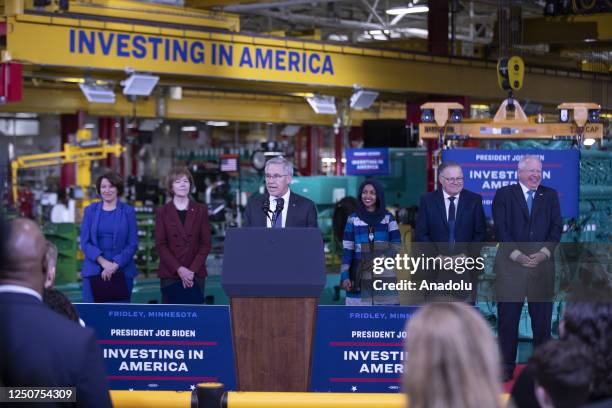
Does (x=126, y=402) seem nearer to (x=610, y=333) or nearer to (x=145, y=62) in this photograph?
(x=610, y=333)

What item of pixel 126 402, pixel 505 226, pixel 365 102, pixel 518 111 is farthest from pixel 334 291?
pixel 126 402


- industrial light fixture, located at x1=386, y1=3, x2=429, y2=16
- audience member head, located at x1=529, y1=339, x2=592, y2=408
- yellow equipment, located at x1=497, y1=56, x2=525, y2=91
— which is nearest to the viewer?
audience member head, located at x1=529, y1=339, x2=592, y2=408

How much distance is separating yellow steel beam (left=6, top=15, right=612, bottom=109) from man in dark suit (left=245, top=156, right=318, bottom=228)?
271 inches

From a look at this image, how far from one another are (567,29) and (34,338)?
16.4 m

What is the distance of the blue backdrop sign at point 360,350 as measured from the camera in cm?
510

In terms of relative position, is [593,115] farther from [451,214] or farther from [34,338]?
[34,338]

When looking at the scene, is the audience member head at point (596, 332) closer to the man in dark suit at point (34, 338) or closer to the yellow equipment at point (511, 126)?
the man in dark suit at point (34, 338)

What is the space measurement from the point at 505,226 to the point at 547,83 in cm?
1349

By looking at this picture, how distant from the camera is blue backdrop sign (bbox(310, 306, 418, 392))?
201 inches

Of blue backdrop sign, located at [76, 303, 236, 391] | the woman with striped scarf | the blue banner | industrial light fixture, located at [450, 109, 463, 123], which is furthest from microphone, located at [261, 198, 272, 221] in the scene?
the blue banner

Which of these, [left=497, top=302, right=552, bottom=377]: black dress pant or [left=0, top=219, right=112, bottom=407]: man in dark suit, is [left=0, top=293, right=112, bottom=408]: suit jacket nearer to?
[left=0, top=219, right=112, bottom=407]: man in dark suit

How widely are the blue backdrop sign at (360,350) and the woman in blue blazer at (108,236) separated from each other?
115 inches

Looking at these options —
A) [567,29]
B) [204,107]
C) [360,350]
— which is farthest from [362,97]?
[360,350]

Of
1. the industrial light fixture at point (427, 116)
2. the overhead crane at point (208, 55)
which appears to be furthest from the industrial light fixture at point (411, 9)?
the industrial light fixture at point (427, 116)
